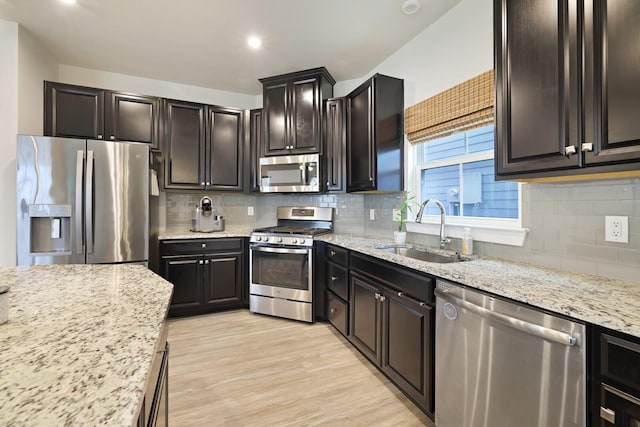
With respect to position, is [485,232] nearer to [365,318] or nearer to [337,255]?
[365,318]

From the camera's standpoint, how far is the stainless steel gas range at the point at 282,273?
9.96ft

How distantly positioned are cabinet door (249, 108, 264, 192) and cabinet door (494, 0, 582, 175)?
8.59 ft

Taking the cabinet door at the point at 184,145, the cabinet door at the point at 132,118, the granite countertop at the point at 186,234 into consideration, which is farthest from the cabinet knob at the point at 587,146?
the cabinet door at the point at 132,118

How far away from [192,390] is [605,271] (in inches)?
95.2

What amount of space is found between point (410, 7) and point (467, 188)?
55.8 inches

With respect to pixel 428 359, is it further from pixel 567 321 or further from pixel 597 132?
pixel 597 132

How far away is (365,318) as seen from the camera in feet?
7.45

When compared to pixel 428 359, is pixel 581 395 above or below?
above

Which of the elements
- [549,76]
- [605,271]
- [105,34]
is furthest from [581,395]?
[105,34]

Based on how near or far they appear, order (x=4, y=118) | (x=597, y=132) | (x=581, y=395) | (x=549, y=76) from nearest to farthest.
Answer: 1. (x=581, y=395)
2. (x=597, y=132)
3. (x=549, y=76)
4. (x=4, y=118)

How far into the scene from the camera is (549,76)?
129 cm

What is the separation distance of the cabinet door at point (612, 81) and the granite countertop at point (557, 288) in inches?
20.0

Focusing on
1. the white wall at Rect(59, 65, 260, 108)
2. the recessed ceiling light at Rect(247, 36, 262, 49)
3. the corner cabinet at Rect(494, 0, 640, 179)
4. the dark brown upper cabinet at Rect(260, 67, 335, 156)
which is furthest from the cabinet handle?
the white wall at Rect(59, 65, 260, 108)

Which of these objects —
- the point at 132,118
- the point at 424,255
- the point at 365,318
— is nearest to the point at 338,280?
the point at 365,318
